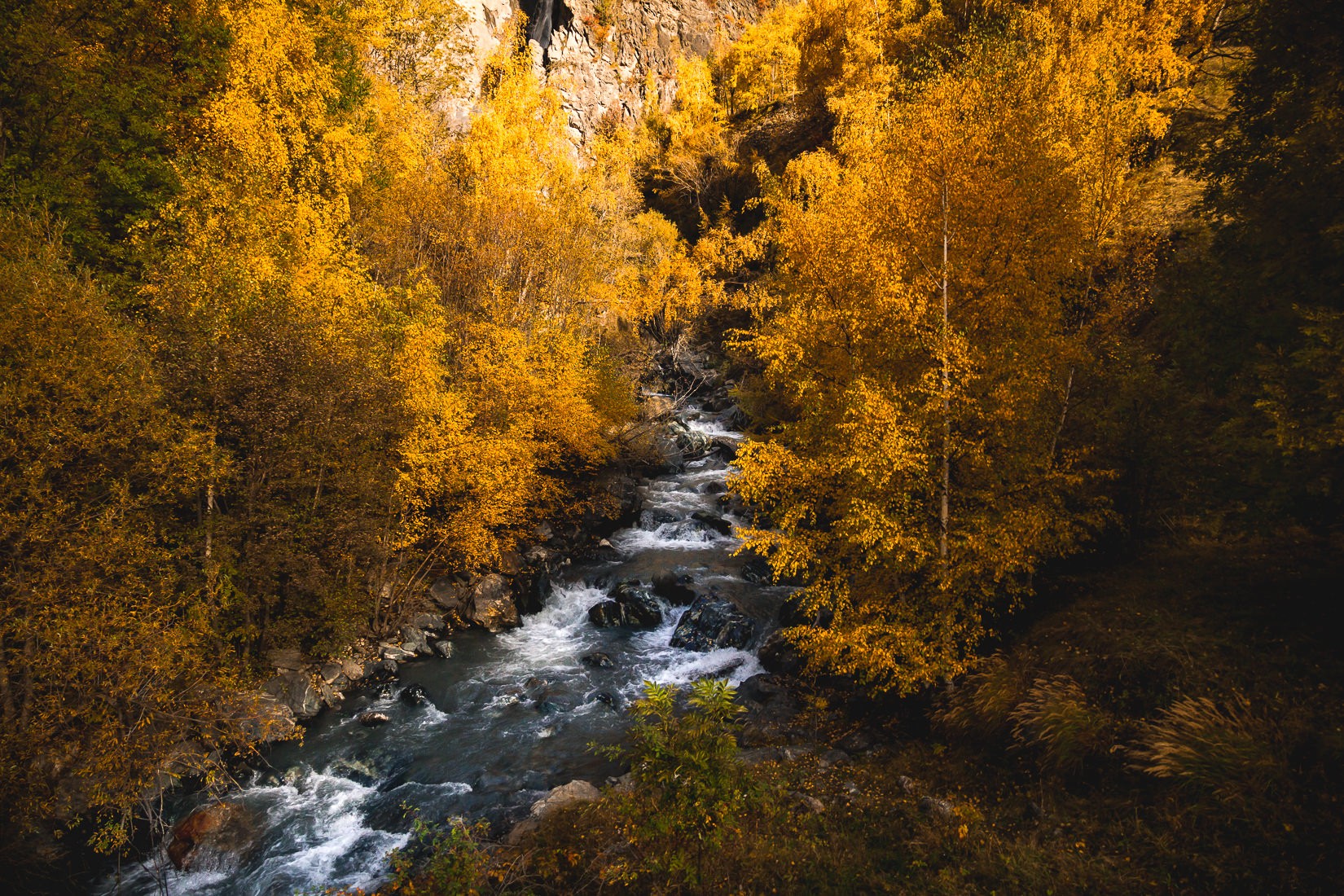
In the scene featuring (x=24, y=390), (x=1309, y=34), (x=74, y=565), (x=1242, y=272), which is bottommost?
(x=74, y=565)

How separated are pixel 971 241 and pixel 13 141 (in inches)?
886

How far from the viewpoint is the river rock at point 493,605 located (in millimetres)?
17188

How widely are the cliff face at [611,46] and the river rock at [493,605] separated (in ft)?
163

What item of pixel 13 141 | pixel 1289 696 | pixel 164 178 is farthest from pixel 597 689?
pixel 13 141

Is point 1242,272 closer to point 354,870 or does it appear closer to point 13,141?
point 354,870

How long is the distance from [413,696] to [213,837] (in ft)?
15.3

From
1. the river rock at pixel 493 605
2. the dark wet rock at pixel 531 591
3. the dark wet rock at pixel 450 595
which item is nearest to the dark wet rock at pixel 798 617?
the dark wet rock at pixel 531 591

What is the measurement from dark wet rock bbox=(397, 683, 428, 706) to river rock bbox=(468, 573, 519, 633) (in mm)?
3161

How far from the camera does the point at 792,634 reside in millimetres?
9578

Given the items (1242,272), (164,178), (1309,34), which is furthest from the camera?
(164,178)

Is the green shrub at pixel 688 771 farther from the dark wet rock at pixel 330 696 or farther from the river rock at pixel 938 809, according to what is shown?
the dark wet rock at pixel 330 696

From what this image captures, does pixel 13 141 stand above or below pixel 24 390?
above

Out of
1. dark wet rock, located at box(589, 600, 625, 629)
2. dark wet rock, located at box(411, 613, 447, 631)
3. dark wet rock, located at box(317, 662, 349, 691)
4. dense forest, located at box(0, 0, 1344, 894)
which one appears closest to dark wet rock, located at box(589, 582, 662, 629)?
dark wet rock, located at box(589, 600, 625, 629)

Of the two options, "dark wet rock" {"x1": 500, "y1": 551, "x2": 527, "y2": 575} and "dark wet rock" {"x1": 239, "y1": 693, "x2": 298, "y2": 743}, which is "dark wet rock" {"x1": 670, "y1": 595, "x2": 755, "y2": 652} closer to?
"dark wet rock" {"x1": 500, "y1": 551, "x2": 527, "y2": 575}
